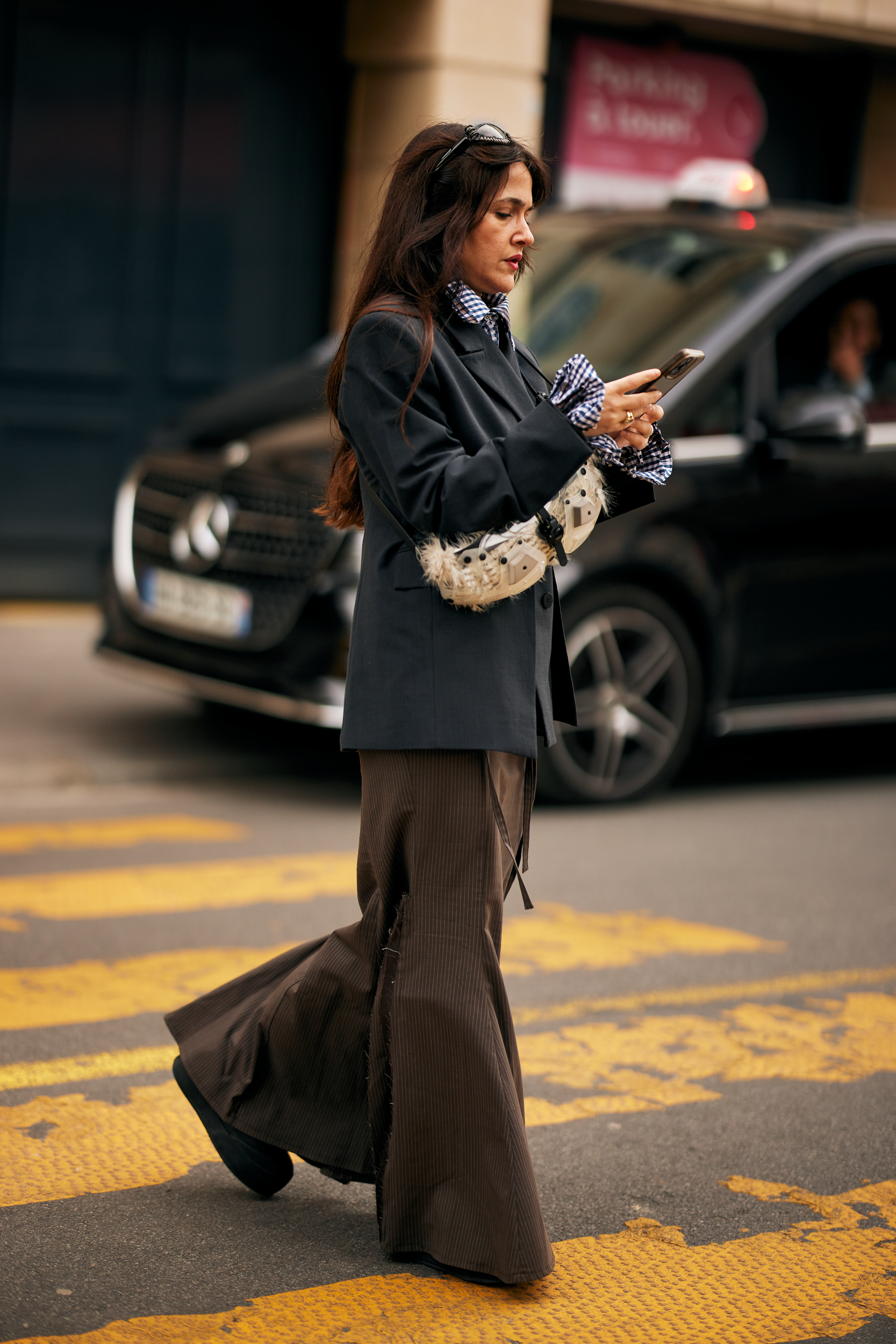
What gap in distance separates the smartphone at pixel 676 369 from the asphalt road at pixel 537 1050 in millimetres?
1497

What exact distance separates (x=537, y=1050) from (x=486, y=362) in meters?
1.84

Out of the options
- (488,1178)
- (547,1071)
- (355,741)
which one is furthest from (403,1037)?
(547,1071)

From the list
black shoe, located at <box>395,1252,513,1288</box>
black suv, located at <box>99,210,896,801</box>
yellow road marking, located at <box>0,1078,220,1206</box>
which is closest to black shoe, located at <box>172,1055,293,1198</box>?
yellow road marking, located at <box>0,1078,220,1206</box>

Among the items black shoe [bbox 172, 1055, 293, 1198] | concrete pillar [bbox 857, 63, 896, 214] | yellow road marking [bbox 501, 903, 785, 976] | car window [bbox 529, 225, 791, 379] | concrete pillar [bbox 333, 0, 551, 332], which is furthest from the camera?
concrete pillar [bbox 857, 63, 896, 214]

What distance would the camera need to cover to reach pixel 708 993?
470cm

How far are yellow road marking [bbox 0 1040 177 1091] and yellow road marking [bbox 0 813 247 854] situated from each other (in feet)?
6.13

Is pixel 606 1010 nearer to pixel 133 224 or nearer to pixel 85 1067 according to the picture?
pixel 85 1067

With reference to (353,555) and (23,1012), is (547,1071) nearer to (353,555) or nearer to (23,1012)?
(23,1012)

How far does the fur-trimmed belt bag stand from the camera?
2844 millimetres

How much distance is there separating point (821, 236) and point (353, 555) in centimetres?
230

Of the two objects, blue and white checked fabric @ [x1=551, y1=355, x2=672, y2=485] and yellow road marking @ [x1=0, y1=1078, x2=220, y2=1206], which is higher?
blue and white checked fabric @ [x1=551, y1=355, x2=672, y2=485]

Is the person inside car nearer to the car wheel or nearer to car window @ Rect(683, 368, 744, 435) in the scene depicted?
car window @ Rect(683, 368, 744, 435)

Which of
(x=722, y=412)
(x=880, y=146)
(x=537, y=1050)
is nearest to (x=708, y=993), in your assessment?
(x=537, y=1050)

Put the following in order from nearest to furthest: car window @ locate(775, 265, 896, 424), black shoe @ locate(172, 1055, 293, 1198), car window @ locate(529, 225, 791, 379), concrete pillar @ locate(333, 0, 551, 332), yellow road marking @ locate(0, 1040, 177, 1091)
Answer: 1. black shoe @ locate(172, 1055, 293, 1198)
2. yellow road marking @ locate(0, 1040, 177, 1091)
3. car window @ locate(529, 225, 791, 379)
4. car window @ locate(775, 265, 896, 424)
5. concrete pillar @ locate(333, 0, 551, 332)
